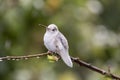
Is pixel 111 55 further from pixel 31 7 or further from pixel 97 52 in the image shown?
pixel 31 7

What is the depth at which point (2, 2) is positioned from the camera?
4543mm

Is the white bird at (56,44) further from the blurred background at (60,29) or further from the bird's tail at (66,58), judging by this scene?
the blurred background at (60,29)

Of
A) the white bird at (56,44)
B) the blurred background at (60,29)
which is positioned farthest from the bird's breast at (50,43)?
A: the blurred background at (60,29)

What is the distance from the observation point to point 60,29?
4668 millimetres

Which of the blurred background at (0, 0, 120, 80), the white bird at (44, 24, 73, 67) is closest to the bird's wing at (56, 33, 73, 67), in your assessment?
the white bird at (44, 24, 73, 67)

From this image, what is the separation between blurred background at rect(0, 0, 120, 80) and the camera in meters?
4.34

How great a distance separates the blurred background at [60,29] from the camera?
4.34 meters

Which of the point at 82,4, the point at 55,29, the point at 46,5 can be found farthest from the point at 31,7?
the point at 55,29

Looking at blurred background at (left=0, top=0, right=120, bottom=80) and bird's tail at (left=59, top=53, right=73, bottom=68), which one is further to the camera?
blurred background at (left=0, top=0, right=120, bottom=80)

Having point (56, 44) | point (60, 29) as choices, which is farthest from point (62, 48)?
point (60, 29)

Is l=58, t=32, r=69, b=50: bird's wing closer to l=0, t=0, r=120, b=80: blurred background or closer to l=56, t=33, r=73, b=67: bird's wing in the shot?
l=56, t=33, r=73, b=67: bird's wing

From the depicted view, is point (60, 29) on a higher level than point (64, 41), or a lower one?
lower

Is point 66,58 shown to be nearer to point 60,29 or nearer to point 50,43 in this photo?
point 50,43

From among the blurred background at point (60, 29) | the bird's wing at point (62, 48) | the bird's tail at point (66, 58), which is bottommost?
the blurred background at point (60, 29)
